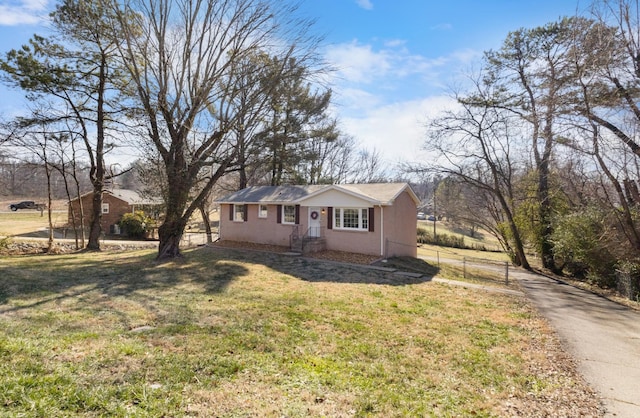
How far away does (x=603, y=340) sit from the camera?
20.2 ft

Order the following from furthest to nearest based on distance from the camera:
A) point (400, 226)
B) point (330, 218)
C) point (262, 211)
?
point (262, 211) → point (400, 226) → point (330, 218)

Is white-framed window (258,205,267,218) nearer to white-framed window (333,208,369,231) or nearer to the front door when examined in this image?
the front door

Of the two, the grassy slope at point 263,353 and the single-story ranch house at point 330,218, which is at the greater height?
the single-story ranch house at point 330,218

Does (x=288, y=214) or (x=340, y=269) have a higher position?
(x=288, y=214)

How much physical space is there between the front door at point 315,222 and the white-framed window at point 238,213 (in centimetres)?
529

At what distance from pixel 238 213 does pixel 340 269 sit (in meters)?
9.82

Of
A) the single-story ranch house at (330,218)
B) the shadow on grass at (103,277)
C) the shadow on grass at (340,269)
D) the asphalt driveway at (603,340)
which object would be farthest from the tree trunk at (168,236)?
the asphalt driveway at (603,340)

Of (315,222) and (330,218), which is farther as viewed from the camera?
(315,222)

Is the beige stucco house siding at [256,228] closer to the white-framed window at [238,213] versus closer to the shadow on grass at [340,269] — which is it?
the white-framed window at [238,213]

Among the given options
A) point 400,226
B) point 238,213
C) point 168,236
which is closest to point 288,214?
point 238,213

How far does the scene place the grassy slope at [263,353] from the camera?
338 cm

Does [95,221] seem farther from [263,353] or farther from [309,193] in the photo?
[263,353]

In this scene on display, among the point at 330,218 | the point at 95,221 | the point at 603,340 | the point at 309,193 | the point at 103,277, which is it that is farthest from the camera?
the point at 309,193

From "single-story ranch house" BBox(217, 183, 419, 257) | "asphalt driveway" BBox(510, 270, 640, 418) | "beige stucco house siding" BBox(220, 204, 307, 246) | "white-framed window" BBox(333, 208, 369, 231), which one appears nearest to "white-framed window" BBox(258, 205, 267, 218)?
"single-story ranch house" BBox(217, 183, 419, 257)
